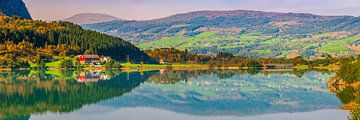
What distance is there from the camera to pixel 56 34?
152m

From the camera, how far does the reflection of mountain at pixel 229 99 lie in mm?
49656

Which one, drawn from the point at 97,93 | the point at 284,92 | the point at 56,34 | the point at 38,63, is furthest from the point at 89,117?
the point at 56,34

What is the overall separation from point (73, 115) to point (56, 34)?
365ft

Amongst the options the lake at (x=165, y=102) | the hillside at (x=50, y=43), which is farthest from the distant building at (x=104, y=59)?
the lake at (x=165, y=102)

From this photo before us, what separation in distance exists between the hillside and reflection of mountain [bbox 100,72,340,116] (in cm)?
6042

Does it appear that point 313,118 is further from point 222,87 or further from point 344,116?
point 222,87

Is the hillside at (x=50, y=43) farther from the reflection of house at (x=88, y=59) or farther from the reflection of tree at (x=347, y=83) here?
the reflection of tree at (x=347, y=83)

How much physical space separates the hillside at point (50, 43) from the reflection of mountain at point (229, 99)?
60425 mm

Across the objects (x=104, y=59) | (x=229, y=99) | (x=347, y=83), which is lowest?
(x=229, y=99)

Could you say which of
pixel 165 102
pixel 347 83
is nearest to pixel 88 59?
pixel 347 83

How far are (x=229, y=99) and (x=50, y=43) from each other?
311 ft

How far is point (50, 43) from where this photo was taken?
145750 millimetres

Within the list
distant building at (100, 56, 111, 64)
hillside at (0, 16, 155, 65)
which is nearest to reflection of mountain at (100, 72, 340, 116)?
hillside at (0, 16, 155, 65)

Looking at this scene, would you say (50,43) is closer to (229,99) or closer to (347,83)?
(229,99)
